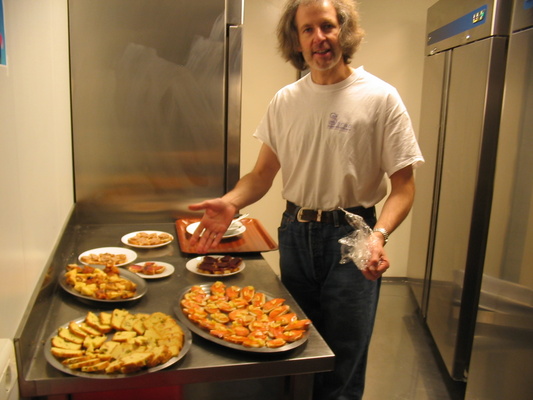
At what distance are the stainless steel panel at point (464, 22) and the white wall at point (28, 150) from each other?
1.72 m

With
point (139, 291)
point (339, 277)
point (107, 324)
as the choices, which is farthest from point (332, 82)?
point (107, 324)

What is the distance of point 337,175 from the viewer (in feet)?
5.40

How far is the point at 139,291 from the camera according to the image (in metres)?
1.42

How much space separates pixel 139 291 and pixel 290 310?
1.45ft

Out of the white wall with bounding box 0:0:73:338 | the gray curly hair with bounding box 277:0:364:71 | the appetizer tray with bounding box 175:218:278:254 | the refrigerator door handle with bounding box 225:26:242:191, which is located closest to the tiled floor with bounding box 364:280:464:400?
the appetizer tray with bounding box 175:218:278:254

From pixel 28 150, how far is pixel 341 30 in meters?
1.03

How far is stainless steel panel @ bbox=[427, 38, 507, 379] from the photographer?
2148 mm

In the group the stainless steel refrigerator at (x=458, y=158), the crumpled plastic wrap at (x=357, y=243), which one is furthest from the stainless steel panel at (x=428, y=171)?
the crumpled plastic wrap at (x=357, y=243)

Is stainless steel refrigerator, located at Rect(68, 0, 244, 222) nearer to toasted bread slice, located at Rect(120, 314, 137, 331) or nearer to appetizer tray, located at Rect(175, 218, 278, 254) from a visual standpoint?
appetizer tray, located at Rect(175, 218, 278, 254)

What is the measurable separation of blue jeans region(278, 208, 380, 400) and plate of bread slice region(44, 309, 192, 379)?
613 millimetres

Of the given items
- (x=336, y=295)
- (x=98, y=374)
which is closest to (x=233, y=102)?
(x=336, y=295)

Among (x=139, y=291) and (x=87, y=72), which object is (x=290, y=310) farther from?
(x=87, y=72)

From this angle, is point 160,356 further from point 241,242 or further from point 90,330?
point 241,242

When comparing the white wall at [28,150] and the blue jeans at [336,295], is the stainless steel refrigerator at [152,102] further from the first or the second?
the blue jeans at [336,295]
